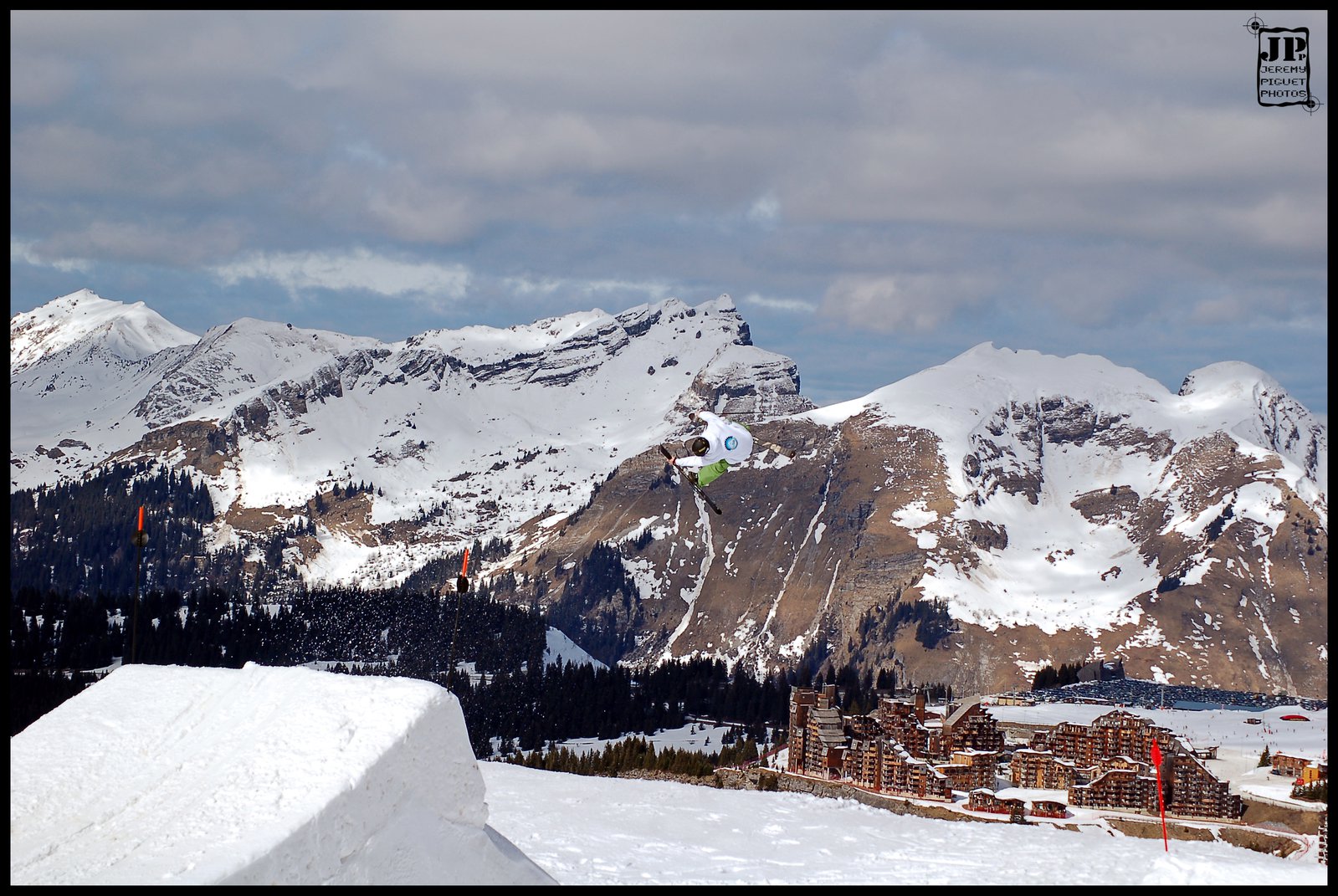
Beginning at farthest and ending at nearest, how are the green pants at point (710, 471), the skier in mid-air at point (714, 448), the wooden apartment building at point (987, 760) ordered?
the wooden apartment building at point (987, 760)
the skier in mid-air at point (714, 448)
the green pants at point (710, 471)

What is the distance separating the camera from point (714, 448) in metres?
41.1

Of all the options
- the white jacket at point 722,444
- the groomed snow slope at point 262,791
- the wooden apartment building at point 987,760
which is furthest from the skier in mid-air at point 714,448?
the wooden apartment building at point 987,760

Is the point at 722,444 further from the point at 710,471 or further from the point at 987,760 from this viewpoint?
the point at 987,760

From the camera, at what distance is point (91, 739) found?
2466 centimetres

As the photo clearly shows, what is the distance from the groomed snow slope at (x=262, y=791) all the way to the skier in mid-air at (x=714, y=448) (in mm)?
17241

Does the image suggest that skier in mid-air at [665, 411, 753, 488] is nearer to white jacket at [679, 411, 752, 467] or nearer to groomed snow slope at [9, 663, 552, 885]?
white jacket at [679, 411, 752, 467]

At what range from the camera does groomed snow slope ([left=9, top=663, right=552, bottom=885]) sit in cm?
2102

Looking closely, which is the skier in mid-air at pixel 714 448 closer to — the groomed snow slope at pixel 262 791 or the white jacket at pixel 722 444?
the white jacket at pixel 722 444

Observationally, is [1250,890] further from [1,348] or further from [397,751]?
[1,348]

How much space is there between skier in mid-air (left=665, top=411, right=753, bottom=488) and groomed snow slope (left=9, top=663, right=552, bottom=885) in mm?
17241

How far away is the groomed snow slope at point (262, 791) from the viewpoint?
68.9ft

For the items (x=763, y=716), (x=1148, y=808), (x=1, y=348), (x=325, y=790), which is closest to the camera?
(x=325, y=790)

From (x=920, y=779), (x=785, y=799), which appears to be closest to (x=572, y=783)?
(x=785, y=799)

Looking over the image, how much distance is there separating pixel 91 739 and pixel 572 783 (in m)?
20.4
